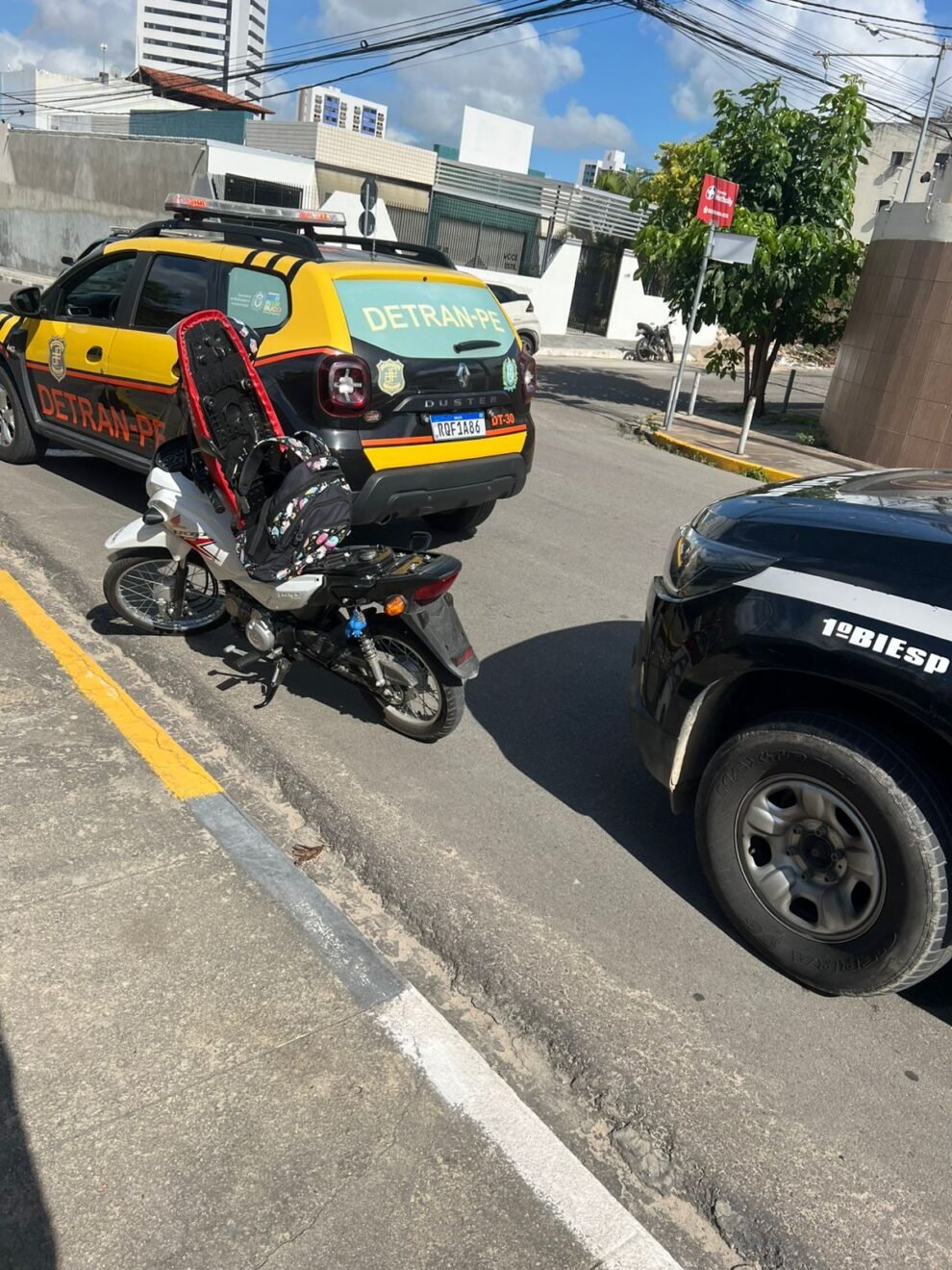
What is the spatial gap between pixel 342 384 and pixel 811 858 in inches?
132

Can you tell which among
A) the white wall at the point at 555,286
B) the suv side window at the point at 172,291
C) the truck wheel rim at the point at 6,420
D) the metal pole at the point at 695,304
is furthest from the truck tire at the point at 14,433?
the white wall at the point at 555,286

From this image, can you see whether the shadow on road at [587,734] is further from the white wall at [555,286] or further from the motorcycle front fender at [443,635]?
the white wall at [555,286]

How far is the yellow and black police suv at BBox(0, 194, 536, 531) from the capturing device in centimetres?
520

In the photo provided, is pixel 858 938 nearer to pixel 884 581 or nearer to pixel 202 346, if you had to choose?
pixel 884 581

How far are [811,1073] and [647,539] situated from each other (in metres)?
5.41

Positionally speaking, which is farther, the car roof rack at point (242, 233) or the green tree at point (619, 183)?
the green tree at point (619, 183)

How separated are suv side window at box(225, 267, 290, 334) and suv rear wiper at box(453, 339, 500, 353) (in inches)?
39.3

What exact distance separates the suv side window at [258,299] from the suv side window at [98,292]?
1122mm

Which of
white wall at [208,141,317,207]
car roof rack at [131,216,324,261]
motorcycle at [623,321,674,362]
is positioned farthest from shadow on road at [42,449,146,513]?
motorcycle at [623,321,674,362]

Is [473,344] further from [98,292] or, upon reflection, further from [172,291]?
[98,292]

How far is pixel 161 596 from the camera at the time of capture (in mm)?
4898

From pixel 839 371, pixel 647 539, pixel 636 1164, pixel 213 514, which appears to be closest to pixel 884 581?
pixel 636 1164

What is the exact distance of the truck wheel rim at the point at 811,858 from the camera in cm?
280

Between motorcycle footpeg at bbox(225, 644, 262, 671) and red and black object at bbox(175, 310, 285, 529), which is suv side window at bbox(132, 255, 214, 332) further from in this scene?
motorcycle footpeg at bbox(225, 644, 262, 671)
